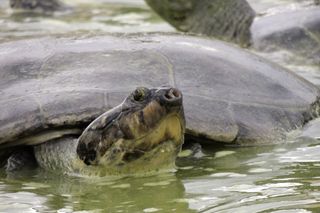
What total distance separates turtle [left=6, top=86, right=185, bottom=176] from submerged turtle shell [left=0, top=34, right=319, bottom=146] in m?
0.16

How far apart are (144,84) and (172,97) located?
794 millimetres

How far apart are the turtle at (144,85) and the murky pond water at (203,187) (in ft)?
0.46

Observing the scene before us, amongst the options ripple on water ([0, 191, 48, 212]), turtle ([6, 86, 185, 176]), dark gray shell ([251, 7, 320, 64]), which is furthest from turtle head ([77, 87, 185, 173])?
dark gray shell ([251, 7, 320, 64])

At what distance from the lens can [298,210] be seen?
2893 mm

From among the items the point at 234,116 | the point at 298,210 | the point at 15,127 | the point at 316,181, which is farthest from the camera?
the point at 234,116

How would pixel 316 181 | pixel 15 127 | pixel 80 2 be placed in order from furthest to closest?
pixel 80 2 → pixel 15 127 → pixel 316 181

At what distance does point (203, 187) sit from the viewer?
11.1 ft

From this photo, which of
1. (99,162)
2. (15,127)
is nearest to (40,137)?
(15,127)

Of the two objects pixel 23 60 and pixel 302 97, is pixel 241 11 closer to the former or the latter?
pixel 302 97

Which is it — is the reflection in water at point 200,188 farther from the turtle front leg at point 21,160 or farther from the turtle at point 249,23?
the turtle at point 249,23

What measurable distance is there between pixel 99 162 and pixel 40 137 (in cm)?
40

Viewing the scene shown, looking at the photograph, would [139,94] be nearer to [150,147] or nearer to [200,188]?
[150,147]

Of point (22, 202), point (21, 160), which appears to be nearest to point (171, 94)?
point (22, 202)

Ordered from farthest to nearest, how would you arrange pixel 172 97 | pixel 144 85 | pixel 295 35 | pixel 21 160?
pixel 295 35 → pixel 144 85 → pixel 21 160 → pixel 172 97
